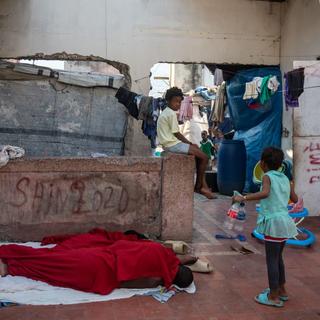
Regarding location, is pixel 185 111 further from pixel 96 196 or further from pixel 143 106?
pixel 96 196

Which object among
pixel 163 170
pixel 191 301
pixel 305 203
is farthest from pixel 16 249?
pixel 305 203

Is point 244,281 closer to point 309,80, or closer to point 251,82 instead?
point 309,80

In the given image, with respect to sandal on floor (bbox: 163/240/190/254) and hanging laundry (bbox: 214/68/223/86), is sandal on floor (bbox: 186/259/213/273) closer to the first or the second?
sandal on floor (bbox: 163/240/190/254)

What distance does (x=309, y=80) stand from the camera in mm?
8602

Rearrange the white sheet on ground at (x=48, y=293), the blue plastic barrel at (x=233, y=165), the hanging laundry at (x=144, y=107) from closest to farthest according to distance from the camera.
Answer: the white sheet on ground at (x=48, y=293) → the hanging laundry at (x=144, y=107) → the blue plastic barrel at (x=233, y=165)

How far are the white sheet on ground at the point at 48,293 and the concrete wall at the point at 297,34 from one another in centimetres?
674

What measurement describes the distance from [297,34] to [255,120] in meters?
2.15

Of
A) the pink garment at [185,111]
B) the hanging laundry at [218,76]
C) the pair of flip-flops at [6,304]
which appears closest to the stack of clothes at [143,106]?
the pink garment at [185,111]

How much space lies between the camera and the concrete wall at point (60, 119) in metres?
7.70

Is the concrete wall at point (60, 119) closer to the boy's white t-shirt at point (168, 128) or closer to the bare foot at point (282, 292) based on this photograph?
the boy's white t-shirt at point (168, 128)

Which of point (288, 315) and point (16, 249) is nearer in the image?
point (288, 315)

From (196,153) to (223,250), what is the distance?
4.48 feet

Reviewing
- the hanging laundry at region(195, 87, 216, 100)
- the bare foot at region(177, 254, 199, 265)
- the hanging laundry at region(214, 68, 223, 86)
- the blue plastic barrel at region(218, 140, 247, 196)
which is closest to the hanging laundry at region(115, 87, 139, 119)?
the bare foot at region(177, 254, 199, 265)

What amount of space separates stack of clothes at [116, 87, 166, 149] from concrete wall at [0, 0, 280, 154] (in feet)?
3.38
